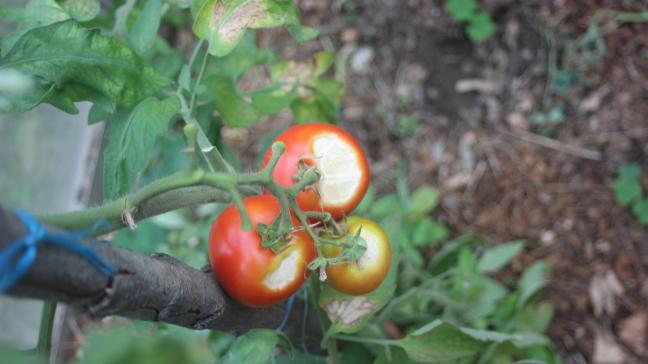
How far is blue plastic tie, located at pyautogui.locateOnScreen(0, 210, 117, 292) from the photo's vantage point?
1.71 ft

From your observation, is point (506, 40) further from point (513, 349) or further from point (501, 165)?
point (513, 349)

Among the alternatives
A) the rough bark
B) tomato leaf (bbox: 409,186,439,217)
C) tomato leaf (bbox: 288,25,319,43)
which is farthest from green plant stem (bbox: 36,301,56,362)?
tomato leaf (bbox: 409,186,439,217)

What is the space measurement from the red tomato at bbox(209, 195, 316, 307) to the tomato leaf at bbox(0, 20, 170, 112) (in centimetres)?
30

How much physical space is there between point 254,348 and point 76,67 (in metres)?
0.53

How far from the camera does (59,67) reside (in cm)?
91

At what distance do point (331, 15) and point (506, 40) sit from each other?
29.6 inches

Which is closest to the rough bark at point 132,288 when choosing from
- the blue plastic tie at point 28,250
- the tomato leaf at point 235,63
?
the blue plastic tie at point 28,250

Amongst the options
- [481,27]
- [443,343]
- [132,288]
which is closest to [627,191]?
[481,27]

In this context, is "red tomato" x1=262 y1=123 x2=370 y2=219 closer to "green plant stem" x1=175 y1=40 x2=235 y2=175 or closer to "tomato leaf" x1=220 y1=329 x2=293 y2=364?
"green plant stem" x1=175 y1=40 x2=235 y2=175

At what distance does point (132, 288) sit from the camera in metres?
0.69

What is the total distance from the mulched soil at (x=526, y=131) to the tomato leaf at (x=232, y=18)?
1.32m

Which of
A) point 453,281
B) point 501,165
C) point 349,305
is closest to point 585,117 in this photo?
point 501,165

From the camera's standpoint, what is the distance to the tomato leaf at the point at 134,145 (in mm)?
945

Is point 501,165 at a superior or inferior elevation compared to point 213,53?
inferior
